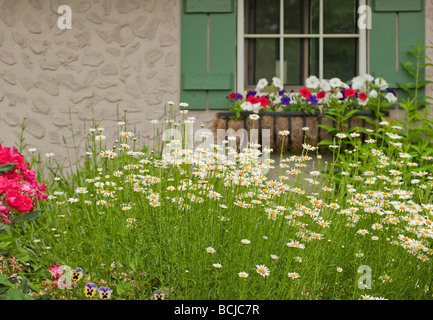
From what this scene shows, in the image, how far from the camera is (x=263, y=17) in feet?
17.7

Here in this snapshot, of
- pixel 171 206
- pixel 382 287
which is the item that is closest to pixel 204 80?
pixel 171 206

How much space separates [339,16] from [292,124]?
131cm

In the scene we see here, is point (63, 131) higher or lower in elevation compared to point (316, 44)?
lower

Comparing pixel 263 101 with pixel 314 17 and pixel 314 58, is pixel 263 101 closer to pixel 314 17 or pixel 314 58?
pixel 314 58

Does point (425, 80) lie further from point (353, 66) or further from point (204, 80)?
point (204, 80)

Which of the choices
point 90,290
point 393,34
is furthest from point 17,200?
point 393,34

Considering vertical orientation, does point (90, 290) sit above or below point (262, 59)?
below

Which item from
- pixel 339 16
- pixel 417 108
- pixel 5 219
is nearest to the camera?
pixel 5 219

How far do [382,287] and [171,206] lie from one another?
107 cm

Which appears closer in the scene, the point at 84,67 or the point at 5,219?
the point at 5,219

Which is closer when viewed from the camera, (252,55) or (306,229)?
(306,229)

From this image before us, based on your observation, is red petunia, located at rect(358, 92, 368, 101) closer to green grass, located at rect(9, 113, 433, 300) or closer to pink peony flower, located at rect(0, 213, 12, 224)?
green grass, located at rect(9, 113, 433, 300)

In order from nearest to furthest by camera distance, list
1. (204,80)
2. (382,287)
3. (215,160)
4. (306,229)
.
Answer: (382,287), (306,229), (215,160), (204,80)

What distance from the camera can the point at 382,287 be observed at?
2418 millimetres
